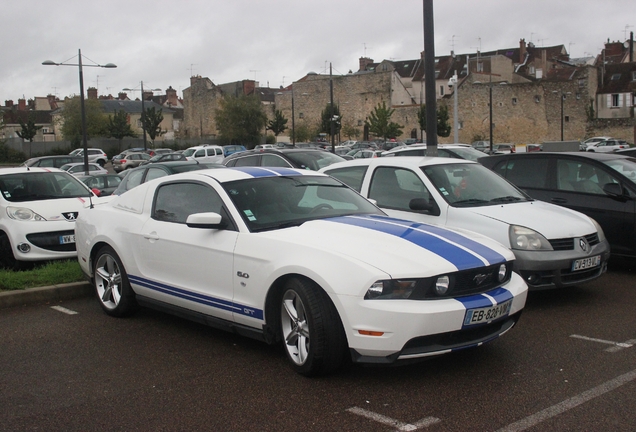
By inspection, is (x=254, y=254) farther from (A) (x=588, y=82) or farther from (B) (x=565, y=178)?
(A) (x=588, y=82)

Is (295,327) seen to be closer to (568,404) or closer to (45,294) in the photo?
(568,404)

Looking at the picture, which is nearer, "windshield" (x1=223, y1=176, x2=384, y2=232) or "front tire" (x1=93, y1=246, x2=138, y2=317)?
"windshield" (x1=223, y1=176, x2=384, y2=232)

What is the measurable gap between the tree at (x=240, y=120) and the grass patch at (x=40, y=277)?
213ft

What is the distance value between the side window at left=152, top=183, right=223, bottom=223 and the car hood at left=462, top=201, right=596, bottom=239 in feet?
10.3

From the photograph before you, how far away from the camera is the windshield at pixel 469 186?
7984mm

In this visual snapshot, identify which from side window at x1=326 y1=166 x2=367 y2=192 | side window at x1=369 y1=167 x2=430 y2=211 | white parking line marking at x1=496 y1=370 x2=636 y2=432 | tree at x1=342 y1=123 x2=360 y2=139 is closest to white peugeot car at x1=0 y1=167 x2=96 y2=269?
side window at x1=326 y1=166 x2=367 y2=192

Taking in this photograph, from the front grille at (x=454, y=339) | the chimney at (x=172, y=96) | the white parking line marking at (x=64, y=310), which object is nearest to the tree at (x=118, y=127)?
the chimney at (x=172, y=96)

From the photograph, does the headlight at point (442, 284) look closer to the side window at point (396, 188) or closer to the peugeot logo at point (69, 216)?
the side window at point (396, 188)

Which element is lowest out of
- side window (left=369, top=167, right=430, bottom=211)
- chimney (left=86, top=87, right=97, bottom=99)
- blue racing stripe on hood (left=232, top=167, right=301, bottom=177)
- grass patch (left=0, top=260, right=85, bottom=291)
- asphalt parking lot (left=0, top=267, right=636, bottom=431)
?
asphalt parking lot (left=0, top=267, right=636, bottom=431)

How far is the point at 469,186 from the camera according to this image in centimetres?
822

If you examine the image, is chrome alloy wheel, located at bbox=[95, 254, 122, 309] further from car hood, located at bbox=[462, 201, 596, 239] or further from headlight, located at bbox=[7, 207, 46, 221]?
car hood, located at bbox=[462, 201, 596, 239]

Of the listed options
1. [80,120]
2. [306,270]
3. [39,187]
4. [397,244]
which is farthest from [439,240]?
[80,120]

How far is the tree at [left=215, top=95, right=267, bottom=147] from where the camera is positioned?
238ft

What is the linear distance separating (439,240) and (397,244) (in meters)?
0.41
